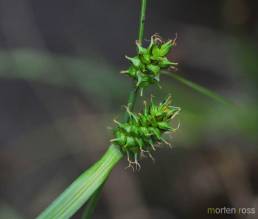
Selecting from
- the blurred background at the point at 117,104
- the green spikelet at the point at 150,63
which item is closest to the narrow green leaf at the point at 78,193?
the green spikelet at the point at 150,63

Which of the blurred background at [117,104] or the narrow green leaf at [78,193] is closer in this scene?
the narrow green leaf at [78,193]

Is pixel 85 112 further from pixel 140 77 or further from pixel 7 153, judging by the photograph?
pixel 140 77

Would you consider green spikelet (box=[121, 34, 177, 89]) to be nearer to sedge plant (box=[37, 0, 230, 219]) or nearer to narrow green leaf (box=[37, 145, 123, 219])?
sedge plant (box=[37, 0, 230, 219])

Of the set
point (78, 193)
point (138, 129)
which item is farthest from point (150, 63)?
point (78, 193)

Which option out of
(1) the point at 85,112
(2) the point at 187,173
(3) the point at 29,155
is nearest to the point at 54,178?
(3) the point at 29,155

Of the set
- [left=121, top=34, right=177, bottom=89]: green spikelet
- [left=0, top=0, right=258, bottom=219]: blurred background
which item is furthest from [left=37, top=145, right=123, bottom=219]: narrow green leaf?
[left=0, top=0, right=258, bottom=219]: blurred background

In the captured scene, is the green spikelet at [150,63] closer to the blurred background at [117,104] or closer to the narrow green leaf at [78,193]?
the narrow green leaf at [78,193]
